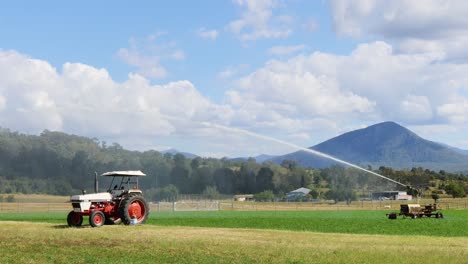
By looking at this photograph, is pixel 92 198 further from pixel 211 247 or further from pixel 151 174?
pixel 151 174

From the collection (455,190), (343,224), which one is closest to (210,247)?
(343,224)

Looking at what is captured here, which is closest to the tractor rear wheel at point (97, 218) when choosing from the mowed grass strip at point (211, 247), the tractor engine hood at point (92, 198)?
the tractor engine hood at point (92, 198)

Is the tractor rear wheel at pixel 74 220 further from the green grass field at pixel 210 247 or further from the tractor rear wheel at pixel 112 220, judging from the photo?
the green grass field at pixel 210 247

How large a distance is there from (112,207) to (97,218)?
5.32 feet

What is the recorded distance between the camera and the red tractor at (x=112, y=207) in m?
36.6

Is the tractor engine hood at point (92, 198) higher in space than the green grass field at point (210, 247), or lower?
higher

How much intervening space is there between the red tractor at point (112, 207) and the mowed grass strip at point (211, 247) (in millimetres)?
3926

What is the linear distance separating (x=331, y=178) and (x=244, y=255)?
165 metres

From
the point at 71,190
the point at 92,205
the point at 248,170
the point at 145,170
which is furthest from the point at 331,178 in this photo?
the point at 92,205

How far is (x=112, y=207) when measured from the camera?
3725 cm

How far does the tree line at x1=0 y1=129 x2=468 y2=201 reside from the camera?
13738 cm

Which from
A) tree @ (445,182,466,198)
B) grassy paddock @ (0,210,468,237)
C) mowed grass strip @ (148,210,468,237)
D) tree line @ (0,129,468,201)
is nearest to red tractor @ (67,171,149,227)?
grassy paddock @ (0,210,468,237)

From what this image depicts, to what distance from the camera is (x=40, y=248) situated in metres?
25.6

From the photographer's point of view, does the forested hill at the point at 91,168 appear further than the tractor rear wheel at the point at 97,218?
Yes
